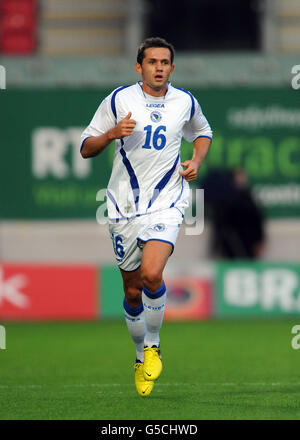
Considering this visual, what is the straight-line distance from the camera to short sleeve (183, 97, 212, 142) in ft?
28.3

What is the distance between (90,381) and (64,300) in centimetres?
756

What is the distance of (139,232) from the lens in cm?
833

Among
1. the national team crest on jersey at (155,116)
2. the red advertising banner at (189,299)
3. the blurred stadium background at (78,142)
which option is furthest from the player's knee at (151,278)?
the blurred stadium background at (78,142)

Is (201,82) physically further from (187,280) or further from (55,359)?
(55,359)

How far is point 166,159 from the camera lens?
8.27 metres

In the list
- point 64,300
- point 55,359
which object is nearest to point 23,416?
point 55,359

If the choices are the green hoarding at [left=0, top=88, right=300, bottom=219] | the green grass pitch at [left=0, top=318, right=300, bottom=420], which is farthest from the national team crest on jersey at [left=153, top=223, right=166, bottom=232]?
the green hoarding at [left=0, top=88, right=300, bottom=219]

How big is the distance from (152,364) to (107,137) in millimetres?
1627

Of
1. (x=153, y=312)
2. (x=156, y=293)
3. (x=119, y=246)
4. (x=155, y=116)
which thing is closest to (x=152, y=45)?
(x=155, y=116)

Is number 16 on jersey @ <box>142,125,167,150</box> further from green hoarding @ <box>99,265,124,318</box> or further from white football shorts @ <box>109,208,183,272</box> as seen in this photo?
green hoarding @ <box>99,265,124,318</box>

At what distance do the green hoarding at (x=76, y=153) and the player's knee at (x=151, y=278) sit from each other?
10.1 m

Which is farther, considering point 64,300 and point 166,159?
point 64,300

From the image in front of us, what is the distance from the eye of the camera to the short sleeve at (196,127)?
8633 millimetres

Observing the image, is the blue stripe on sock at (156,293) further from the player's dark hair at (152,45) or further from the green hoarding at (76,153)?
the green hoarding at (76,153)
